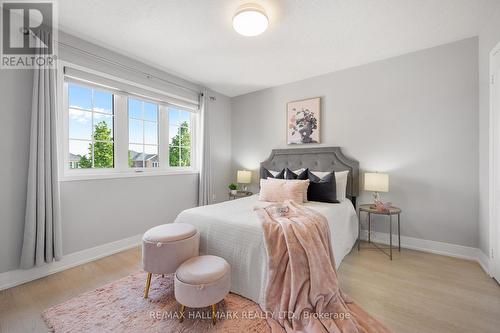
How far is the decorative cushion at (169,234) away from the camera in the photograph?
171cm

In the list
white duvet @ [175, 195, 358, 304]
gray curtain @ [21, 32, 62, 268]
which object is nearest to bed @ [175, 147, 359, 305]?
white duvet @ [175, 195, 358, 304]

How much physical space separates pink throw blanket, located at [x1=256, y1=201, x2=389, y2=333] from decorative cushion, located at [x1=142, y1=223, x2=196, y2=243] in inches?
25.8

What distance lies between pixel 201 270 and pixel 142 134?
2448mm

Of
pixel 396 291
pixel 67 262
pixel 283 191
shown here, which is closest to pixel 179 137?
pixel 283 191

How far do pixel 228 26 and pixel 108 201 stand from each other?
2524mm

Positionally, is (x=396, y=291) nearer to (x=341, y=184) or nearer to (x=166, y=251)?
(x=341, y=184)

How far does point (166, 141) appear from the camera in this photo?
3.51 m

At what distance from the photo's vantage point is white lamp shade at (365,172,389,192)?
105 inches

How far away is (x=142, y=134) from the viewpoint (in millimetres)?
3209

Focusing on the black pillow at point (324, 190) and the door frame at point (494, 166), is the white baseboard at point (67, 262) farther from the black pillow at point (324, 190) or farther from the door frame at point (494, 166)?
the door frame at point (494, 166)

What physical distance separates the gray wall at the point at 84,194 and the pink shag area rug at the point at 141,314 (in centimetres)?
91

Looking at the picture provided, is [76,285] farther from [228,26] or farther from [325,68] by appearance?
[325,68]

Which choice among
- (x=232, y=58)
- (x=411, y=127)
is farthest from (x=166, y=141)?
(x=411, y=127)

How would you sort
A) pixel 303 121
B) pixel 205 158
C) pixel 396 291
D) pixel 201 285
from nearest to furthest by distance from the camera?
pixel 201 285 < pixel 396 291 < pixel 303 121 < pixel 205 158
